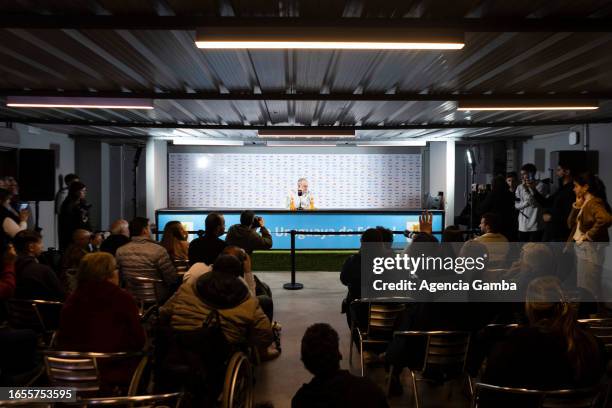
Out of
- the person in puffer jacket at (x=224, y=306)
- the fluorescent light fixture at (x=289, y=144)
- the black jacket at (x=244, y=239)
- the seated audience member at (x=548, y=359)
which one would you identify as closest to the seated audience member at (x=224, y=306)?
the person in puffer jacket at (x=224, y=306)

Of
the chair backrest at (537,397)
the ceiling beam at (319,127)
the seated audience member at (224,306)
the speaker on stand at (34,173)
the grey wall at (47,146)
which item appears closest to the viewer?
the chair backrest at (537,397)

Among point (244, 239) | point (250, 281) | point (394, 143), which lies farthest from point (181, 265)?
point (394, 143)

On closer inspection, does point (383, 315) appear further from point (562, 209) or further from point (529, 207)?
point (529, 207)

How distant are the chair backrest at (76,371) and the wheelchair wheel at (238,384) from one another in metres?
0.50

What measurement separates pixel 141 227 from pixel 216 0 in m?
2.23

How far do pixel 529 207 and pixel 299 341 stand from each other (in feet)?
15.1

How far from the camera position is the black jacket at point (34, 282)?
346cm

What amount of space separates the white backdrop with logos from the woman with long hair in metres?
7.32

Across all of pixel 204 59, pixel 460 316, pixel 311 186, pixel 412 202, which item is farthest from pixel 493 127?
pixel 460 316

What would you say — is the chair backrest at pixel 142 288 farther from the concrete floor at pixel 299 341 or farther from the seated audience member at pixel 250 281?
the concrete floor at pixel 299 341

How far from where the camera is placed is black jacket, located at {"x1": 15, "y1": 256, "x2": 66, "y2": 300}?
3.46 m

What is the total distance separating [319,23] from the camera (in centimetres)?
319

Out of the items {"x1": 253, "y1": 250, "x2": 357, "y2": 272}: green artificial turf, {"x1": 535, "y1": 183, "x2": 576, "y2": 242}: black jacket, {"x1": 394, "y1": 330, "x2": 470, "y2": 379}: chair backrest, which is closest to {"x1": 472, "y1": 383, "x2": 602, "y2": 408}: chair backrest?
{"x1": 394, "y1": 330, "x2": 470, "y2": 379}: chair backrest

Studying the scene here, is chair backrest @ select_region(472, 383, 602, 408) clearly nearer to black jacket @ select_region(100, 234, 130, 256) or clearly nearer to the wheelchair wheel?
the wheelchair wheel
